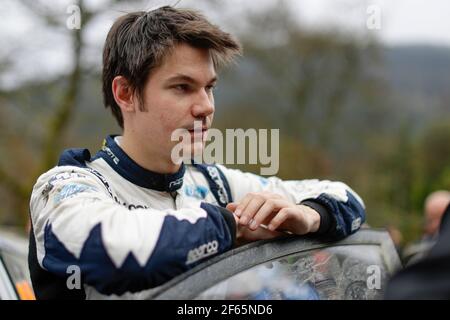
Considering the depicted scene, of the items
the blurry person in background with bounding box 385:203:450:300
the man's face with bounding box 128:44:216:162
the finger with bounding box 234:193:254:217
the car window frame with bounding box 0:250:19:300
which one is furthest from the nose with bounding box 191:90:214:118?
the car window frame with bounding box 0:250:19:300

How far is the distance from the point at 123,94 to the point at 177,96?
250 mm

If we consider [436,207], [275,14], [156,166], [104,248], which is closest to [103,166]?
[156,166]

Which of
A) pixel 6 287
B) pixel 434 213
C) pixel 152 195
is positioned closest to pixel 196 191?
pixel 152 195

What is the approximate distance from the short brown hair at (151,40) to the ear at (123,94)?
2 centimetres

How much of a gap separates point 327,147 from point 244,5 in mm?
6760

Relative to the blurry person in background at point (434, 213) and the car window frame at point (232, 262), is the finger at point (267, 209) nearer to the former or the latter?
the car window frame at point (232, 262)

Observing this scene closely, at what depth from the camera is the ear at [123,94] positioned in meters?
2.17

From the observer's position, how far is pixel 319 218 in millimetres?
1996

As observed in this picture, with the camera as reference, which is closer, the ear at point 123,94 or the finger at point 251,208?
the finger at point 251,208

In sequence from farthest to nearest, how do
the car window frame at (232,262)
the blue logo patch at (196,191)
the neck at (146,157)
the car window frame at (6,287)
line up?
the car window frame at (6,287) → the blue logo patch at (196,191) → the neck at (146,157) → the car window frame at (232,262)

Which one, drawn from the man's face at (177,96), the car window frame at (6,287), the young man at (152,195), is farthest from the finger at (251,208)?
the car window frame at (6,287)

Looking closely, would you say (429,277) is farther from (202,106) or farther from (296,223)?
(202,106)

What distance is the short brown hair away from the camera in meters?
2.07
